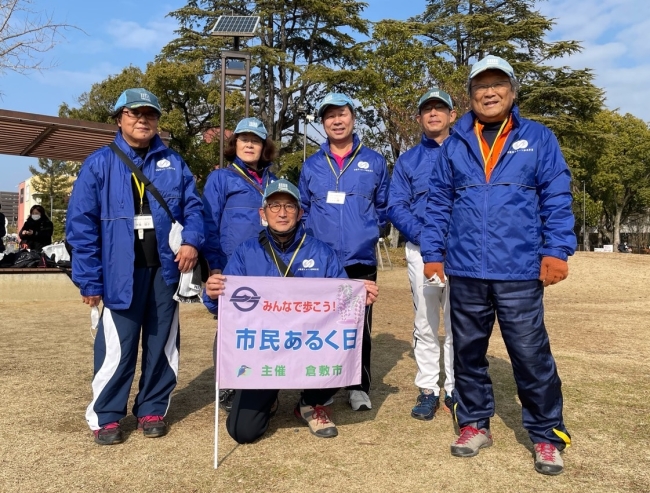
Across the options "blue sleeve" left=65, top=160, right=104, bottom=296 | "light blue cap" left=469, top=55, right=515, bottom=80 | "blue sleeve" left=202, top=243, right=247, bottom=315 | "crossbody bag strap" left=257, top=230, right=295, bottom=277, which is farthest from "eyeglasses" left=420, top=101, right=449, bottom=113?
"blue sleeve" left=65, top=160, right=104, bottom=296

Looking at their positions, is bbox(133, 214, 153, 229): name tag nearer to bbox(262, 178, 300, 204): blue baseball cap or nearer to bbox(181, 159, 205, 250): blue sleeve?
bbox(181, 159, 205, 250): blue sleeve

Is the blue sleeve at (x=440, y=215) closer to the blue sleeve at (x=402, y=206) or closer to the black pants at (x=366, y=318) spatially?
the blue sleeve at (x=402, y=206)

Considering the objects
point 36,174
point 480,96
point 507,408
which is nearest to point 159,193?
point 480,96

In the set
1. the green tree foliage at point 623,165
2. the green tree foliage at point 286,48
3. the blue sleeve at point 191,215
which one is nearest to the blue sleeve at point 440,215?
the blue sleeve at point 191,215

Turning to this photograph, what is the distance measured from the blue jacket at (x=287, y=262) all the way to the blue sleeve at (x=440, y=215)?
64 cm

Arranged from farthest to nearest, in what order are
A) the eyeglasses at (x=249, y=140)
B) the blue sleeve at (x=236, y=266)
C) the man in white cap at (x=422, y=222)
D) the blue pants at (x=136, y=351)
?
1. the eyeglasses at (x=249, y=140)
2. the man in white cap at (x=422, y=222)
3. the blue sleeve at (x=236, y=266)
4. the blue pants at (x=136, y=351)

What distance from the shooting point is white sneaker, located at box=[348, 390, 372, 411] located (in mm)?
4078

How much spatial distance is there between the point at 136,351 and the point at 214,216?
120cm

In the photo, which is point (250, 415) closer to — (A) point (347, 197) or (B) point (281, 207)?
(B) point (281, 207)

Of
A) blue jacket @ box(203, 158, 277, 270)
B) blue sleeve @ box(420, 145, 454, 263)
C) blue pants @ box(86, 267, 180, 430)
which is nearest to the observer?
blue sleeve @ box(420, 145, 454, 263)

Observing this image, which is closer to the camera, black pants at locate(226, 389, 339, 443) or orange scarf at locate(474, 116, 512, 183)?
orange scarf at locate(474, 116, 512, 183)

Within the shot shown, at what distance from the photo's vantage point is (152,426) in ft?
11.5

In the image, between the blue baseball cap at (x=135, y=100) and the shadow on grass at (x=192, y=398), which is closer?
the blue baseball cap at (x=135, y=100)

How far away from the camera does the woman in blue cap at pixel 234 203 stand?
13.7ft
